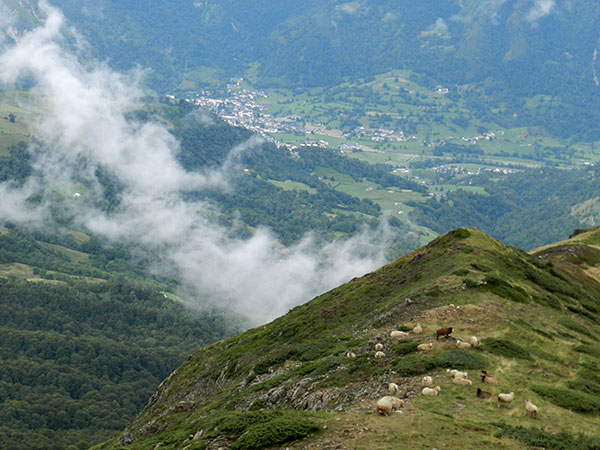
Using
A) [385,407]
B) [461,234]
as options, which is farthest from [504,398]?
[461,234]

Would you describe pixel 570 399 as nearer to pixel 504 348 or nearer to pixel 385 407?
pixel 504 348

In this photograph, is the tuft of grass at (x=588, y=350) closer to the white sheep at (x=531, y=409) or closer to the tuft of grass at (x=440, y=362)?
the tuft of grass at (x=440, y=362)

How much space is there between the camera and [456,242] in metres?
103

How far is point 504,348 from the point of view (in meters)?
59.0

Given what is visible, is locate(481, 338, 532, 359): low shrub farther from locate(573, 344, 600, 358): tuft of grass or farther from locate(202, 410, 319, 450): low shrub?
locate(202, 410, 319, 450): low shrub

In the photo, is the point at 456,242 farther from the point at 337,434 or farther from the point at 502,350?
the point at 337,434

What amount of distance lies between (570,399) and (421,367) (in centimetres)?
1139

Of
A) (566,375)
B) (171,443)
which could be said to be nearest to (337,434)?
(171,443)

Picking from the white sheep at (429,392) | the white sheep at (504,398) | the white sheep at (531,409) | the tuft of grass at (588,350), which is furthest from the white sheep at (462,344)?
the tuft of grass at (588,350)

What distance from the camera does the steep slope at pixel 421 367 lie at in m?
42.4

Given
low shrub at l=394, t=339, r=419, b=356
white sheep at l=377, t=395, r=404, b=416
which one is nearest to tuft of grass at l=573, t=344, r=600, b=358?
low shrub at l=394, t=339, r=419, b=356

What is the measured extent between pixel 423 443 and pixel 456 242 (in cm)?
6737

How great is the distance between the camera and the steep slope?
42.4m

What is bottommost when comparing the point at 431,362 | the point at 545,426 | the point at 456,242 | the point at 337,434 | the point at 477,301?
the point at 545,426
